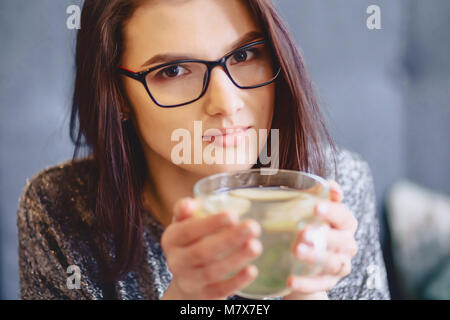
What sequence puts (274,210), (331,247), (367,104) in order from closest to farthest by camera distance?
(274,210), (331,247), (367,104)

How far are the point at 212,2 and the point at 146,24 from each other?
0.16 metres

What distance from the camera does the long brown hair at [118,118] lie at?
3.32 feet

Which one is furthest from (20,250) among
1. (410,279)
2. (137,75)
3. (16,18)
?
(410,279)

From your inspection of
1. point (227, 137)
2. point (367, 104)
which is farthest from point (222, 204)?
point (367, 104)

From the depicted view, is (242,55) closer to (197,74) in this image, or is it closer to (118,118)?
(197,74)

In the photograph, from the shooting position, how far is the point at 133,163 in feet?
3.99

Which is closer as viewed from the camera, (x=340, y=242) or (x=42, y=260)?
(x=340, y=242)

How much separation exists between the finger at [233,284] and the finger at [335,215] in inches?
4.6

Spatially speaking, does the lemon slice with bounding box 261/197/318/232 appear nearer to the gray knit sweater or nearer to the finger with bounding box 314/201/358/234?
the finger with bounding box 314/201/358/234

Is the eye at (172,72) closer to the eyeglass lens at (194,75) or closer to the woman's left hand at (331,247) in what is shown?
the eyeglass lens at (194,75)

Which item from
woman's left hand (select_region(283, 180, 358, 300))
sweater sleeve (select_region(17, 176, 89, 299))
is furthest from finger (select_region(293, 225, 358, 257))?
sweater sleeve (select_region(17, 176, 89, 299))

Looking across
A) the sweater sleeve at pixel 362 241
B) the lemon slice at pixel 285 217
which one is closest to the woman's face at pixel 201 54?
the lemon slice at pixel 285 217

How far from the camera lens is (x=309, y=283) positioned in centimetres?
62

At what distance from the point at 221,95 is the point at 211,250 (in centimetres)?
40
